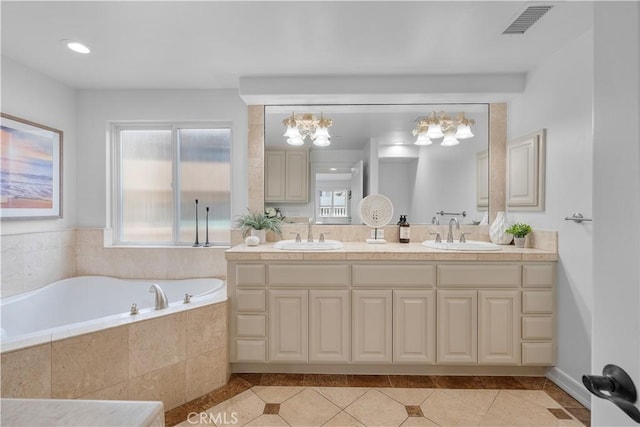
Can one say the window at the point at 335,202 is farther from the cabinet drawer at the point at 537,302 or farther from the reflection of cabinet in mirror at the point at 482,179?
the cabinet drawer at the point at 537,302

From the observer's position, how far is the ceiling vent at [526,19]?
1679mm

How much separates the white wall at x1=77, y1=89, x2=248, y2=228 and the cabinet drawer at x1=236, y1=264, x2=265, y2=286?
2.71 feet

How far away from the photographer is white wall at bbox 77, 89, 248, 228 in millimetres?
2842

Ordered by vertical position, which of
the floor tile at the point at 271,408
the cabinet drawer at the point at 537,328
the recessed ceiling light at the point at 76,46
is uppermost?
the recessed ceiling light at the point at 76,46

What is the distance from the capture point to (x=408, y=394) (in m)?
2.00

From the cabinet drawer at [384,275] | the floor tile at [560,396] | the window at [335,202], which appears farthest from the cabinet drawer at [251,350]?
the floor tile at [560,396]

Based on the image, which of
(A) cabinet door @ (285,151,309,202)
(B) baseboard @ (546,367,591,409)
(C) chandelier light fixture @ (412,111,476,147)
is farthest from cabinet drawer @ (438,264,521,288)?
(A) cabinet door @ (285,151,309,202)

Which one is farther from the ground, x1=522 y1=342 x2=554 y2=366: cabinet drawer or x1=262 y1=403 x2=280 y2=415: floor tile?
x1=522 y1=342 x2=554 y2=366: cabinet drawer

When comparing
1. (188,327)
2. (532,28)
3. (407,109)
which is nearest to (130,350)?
(188,327)

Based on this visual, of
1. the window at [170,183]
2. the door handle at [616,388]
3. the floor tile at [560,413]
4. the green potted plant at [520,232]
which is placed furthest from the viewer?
the window at [170,183]

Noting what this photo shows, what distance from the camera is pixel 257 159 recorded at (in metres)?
2.78

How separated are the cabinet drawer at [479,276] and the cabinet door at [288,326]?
102 centimetres

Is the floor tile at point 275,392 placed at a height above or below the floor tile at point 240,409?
below

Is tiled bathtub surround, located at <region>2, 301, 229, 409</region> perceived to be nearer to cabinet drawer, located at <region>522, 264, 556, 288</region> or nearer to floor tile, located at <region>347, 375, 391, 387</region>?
floor tile, located at <region>347, 375, 391, 387</region>
